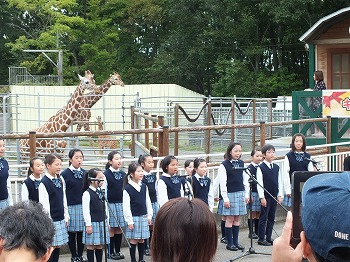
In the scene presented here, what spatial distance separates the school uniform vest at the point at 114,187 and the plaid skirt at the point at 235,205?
145cm

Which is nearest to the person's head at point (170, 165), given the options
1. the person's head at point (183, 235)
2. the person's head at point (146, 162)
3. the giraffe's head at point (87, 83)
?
the person's head at point (146, 162)

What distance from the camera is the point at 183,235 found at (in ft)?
7.11

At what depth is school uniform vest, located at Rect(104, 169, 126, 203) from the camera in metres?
7.90

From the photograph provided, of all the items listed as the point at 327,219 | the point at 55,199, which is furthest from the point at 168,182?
the point at 327,219

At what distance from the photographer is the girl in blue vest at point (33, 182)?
277 inches

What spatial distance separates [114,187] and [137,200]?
53cm

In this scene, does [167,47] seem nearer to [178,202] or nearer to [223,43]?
[223,43]

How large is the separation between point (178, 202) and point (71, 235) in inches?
221

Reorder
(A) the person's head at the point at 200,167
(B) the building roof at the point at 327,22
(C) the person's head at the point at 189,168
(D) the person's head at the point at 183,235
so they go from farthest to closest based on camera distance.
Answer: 1. (B) the building roof at the point at 327,22
2. (C) the person's head at the point at 189,168
3. (A) the person's head at the point at 200,167
4. (D) the person's head at the point at 183,235

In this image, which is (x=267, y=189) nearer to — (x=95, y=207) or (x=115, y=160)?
(x=115, y=160)

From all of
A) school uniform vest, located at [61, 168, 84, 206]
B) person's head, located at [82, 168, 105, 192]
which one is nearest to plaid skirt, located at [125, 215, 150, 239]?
person's head, located at [82, 168, 105, 192]

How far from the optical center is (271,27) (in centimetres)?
3456

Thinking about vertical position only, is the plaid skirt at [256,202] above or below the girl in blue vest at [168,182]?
below

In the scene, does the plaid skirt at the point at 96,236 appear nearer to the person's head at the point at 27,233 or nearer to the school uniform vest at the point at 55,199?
the school uniform vest at the point at 55,199
